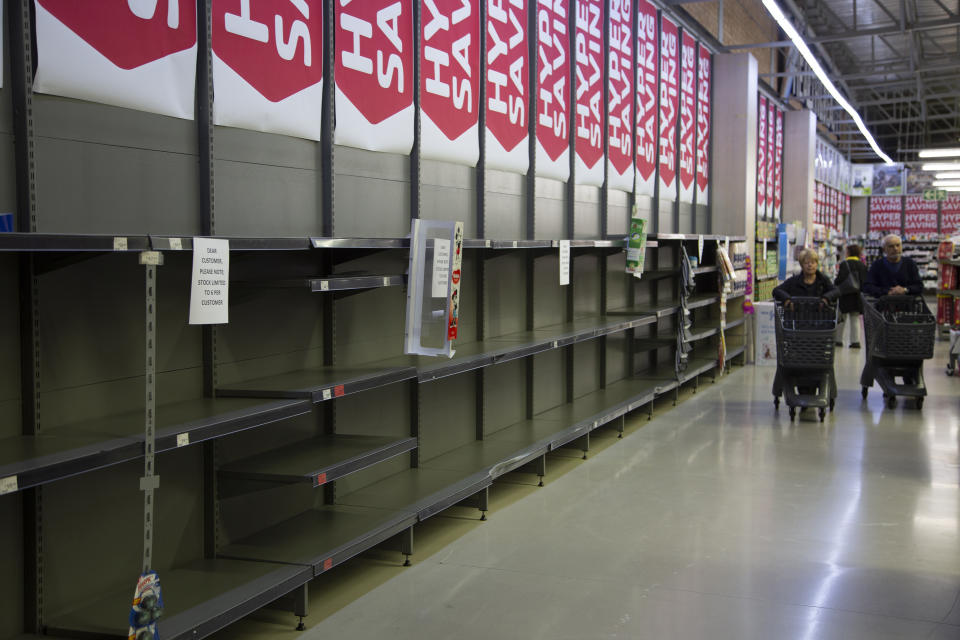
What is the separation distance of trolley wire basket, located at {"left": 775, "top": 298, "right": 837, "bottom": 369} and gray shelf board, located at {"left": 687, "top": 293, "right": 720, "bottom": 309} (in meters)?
1.35

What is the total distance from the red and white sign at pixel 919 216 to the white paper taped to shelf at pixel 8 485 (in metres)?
33.2

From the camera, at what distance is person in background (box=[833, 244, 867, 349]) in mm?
12820

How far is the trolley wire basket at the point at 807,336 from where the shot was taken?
8.31 m

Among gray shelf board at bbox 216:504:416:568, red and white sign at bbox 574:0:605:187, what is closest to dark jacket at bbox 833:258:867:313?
red and white sign at bbox 574:0:605:187

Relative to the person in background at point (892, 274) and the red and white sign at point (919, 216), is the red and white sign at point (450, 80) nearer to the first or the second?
the person in background at point (892, 274)

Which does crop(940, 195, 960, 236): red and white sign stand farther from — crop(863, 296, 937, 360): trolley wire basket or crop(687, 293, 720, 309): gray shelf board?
crop(863, 296, 937, 360): trolley wire basket

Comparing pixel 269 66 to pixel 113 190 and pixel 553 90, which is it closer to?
pixel 113 190

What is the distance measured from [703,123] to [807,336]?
5.12 meters

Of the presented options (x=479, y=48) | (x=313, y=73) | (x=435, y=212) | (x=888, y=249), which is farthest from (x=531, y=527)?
(x=888, y=249)

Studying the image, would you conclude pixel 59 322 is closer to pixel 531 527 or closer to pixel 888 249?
pixel 531 527

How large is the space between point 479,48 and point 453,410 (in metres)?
2.41

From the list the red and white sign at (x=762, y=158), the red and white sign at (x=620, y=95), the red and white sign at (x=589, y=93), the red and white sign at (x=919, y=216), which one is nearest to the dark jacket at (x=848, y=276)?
the red and white sign at (x=762, y=158)

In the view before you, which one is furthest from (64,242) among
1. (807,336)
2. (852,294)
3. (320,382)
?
(852,294)

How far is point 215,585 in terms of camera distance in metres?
3.53
